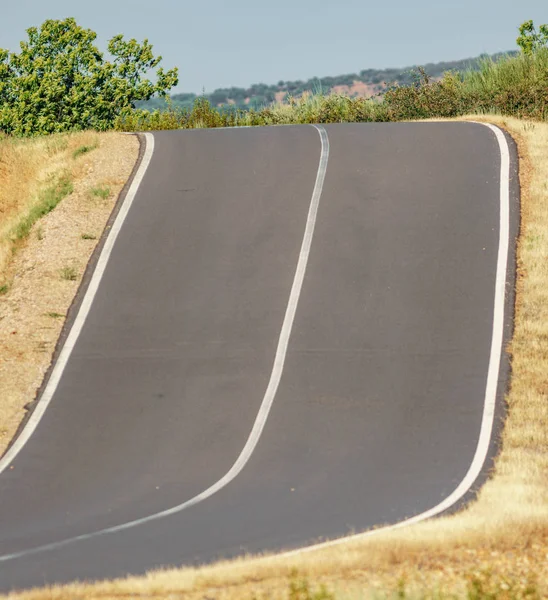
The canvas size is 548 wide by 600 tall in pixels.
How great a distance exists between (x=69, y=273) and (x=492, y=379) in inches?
361

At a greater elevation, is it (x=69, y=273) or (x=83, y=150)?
(x=83, y=150)

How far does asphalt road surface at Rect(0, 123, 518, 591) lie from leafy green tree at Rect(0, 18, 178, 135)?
2899cm

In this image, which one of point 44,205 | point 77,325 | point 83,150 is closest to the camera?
point 77,325

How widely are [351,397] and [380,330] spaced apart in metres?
2.33

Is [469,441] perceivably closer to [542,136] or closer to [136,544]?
[136,544]

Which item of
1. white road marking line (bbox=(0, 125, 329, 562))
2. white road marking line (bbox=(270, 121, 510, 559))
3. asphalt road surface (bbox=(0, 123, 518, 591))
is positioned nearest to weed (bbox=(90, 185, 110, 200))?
white road marking line (bbox=(0, 125, 329, 562))

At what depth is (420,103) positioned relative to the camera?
36.1 m

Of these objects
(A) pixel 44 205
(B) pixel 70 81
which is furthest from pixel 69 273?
(B) pixel 70 81

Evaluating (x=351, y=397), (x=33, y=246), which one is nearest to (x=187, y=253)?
(x=33, y=246)

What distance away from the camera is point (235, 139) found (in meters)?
29.1

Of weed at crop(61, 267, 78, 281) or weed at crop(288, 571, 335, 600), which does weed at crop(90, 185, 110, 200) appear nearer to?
weed at crop(61, 267, 78, 281)

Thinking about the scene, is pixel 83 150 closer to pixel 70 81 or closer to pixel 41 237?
pixel 41 237

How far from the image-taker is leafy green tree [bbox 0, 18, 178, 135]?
180 ft

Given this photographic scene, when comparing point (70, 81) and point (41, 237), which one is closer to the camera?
point (41, 237)
